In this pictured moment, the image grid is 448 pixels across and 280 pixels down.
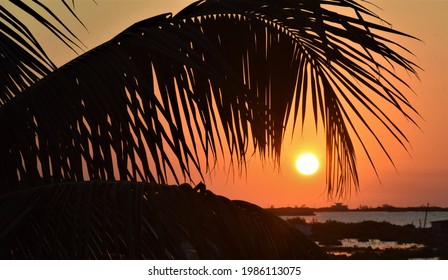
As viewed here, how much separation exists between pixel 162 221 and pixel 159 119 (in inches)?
29.9

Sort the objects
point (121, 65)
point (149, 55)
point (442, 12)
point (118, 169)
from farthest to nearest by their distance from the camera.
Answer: point (442, 12) < point (149, 55) < point (121, 65) < point (118, 169)

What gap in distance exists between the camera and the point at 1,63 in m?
1.86

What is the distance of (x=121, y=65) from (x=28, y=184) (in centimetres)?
38

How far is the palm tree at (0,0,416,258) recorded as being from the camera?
36.1 inches

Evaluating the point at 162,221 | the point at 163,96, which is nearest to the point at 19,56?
the point at 163,96

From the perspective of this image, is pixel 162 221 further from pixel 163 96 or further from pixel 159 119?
pixel 163 96

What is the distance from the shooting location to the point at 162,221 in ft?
2.93

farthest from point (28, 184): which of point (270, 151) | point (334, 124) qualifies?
point (334, 124)

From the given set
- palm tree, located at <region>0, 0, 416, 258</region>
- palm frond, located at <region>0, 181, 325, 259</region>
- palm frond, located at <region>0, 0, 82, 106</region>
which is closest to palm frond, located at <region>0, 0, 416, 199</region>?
palm tree, located at <region>0, 0, 416, 258</region>

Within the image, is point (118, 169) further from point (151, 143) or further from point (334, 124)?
point (334, 124)

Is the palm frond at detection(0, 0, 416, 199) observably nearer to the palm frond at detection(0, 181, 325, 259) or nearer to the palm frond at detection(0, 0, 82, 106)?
the palm frond at detection(0, 0, 82, 106)

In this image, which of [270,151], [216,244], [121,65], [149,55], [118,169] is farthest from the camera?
[270,151]

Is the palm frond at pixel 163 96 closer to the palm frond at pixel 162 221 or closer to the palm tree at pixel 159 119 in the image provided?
the palm tree at pixel 159 119

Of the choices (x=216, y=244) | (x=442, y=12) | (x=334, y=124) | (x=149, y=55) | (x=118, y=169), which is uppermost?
(x=442, y=12)
